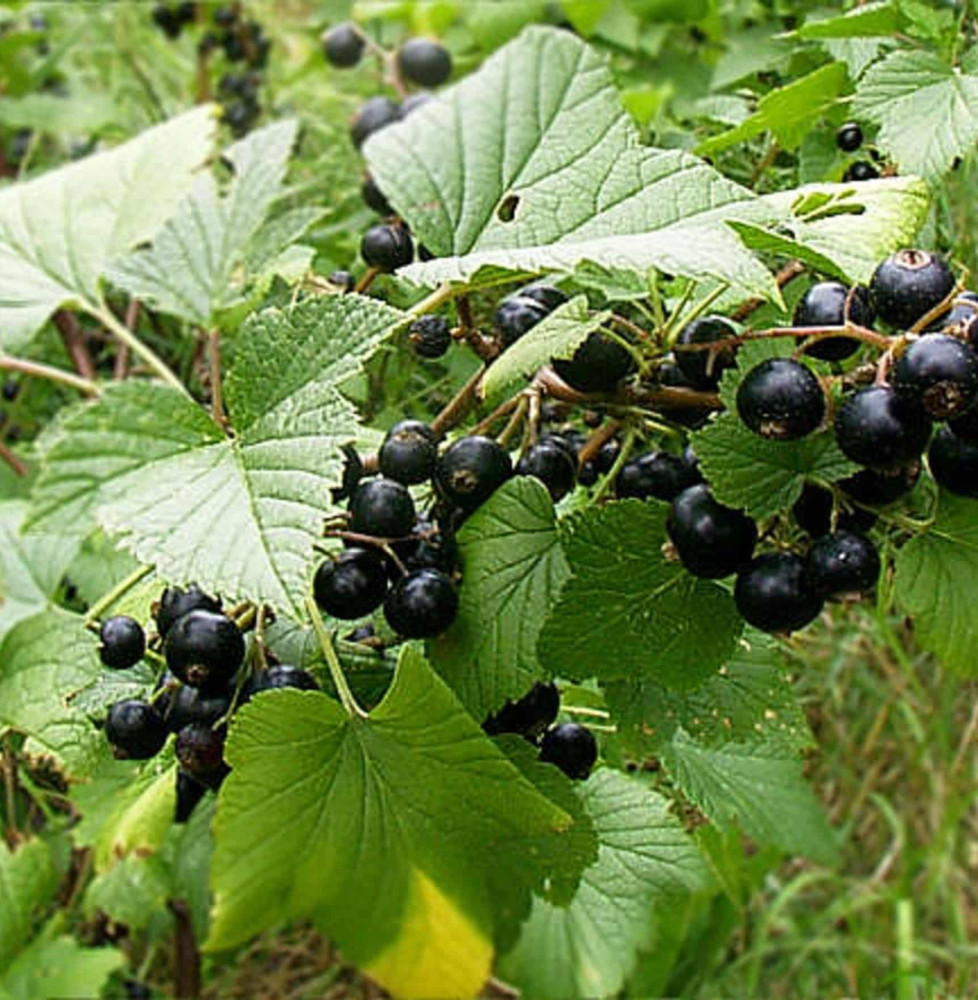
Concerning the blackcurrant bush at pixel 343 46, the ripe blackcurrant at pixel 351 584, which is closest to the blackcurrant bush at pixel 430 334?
the ripe blackcurrant at pixel 351 584

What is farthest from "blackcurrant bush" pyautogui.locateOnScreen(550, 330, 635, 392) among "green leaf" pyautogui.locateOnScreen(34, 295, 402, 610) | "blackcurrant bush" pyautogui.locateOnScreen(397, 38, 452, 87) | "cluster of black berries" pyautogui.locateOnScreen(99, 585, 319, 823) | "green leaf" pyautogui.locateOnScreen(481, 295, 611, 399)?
"blackcurrant bush" pyautogui.locateOnScreen(397, 38, 452, 87)

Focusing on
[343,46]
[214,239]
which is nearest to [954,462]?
[214,239]

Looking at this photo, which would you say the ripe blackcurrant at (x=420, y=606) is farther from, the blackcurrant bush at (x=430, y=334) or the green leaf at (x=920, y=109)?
the green leaf at (x=920, y=109)

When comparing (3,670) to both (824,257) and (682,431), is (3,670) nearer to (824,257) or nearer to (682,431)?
(682,431)

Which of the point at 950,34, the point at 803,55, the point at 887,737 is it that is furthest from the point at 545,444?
the point at 887,737

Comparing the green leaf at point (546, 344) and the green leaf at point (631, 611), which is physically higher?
the green leaf at point (546, 344)

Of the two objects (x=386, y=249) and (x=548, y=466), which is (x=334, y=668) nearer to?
(x=548, y=466)
